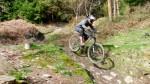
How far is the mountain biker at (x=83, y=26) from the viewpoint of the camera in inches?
583

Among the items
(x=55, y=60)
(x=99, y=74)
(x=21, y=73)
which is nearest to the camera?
(x=21, y=73)

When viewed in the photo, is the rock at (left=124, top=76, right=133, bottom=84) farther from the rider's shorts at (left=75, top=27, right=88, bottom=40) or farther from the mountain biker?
the rider's shorts at (left=75, top=27, right=88, bottom=40)

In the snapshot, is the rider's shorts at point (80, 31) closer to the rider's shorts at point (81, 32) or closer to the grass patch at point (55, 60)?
the rider's shorts at point (81, 32)

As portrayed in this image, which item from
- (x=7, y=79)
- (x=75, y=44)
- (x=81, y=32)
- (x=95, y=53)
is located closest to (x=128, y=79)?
(x=95, y=53)

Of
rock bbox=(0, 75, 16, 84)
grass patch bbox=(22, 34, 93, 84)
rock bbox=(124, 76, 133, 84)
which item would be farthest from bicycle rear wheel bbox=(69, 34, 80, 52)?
rock bbox=(0, 75, 16, 84)

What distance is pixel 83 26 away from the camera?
48.8ft

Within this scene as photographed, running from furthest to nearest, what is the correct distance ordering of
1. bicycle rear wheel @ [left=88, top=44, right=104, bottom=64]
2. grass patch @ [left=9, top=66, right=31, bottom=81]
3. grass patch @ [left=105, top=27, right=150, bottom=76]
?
bicycle rear wheel @ [left=88, top=44, right=104, bottom=64] < grass patch @ [left=105, top=27, right=150, bottom=76] < grass patch @ [left=9, top=66, right=31, bottom=81]

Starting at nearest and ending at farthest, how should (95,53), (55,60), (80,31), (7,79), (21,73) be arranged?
(7,79)
(21,73)
(55,60)
(95,53)
(80,31)

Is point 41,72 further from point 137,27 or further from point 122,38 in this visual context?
point 137,27

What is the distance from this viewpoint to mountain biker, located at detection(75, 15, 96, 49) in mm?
14798

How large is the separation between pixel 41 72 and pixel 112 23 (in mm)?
13919

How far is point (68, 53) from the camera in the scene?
15.4m

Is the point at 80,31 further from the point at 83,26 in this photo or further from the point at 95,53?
the point at 95,53

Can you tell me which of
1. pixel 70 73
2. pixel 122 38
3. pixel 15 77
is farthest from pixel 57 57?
pixel 122 38
